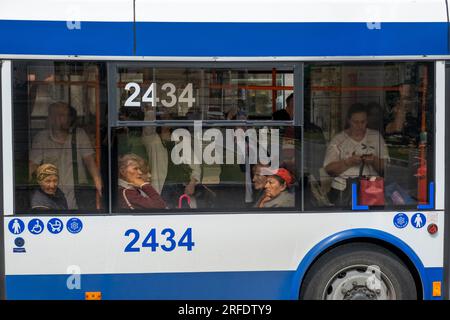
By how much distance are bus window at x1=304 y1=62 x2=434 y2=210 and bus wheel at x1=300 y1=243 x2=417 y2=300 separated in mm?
378

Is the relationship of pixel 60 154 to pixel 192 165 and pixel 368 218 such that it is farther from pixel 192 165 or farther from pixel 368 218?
pixel 368 218

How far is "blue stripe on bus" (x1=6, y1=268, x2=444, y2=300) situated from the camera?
4.45m

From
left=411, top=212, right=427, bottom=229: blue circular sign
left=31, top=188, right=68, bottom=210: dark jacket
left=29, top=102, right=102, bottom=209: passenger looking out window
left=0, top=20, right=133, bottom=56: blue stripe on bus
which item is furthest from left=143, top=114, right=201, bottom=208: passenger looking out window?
left=411, top=212, right=427, bottom=229: blue circular sign

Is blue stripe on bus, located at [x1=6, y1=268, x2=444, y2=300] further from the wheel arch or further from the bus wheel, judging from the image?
the bus wheel

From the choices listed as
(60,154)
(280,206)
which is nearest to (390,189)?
(280,206)

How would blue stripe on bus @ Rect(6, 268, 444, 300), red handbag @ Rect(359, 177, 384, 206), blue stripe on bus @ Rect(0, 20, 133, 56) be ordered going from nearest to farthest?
blue stripe on bus @ Rect(0, 20, 133, 56) < blue stripe on bus @ Rect(6, 268, 444, 300) < red handbag @ Rect(359, 177, 384, 206)

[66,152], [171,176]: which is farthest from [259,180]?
[66,152]

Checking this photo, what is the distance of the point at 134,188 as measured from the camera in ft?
15.0

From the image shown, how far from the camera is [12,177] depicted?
4395mm

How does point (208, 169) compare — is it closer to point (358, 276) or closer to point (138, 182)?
point (138, 182)

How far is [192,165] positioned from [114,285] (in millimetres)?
1098

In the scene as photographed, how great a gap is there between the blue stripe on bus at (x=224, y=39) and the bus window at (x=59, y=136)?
18cm

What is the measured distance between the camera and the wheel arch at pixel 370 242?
4.57 m
